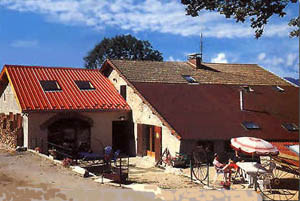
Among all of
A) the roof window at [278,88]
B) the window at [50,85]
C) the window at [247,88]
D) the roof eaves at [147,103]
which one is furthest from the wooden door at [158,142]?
the roof window at [278,88]

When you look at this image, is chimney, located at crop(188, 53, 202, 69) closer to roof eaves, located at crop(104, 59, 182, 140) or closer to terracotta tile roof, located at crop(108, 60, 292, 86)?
terracotta tile roof, located at crop(108, 60, 292, 86)

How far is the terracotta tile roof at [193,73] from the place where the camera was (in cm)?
2456

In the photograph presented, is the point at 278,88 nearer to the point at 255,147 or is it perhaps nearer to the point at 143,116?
the point at 143,116

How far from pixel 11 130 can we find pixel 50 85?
356cm

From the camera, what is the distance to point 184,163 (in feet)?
57.6

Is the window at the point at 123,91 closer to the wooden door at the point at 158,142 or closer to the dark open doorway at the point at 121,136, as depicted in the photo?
the dark open doorway at the point at 121,136

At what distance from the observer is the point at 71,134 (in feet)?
68.9

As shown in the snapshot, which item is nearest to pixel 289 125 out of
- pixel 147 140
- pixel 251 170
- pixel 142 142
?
pixel 147 140

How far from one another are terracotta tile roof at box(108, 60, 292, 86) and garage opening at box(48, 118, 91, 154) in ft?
14.2

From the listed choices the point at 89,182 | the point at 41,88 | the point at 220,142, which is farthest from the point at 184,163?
the point at 41,88

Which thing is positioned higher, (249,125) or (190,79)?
(190,79)

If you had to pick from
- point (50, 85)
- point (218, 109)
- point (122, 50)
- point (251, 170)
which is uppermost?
point (122, 50)

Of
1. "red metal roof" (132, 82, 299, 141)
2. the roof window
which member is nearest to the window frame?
"red metal roof" (132, 82, 299, 141)

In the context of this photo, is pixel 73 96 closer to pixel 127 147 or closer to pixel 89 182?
pixel 127 147
